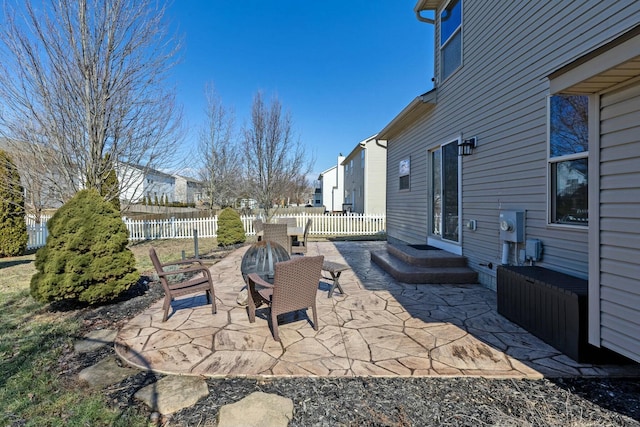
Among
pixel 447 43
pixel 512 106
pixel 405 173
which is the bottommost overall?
pixel 405 173

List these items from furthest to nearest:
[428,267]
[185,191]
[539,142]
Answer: [185,191], [428,267], [539,142]

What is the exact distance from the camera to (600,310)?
7.79ft

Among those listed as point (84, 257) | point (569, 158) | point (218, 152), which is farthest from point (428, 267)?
point (218, 152)

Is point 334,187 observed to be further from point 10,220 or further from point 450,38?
point 450,38

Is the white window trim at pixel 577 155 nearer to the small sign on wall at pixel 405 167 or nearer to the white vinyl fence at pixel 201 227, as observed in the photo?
the small sign on wall at pixel 405 167

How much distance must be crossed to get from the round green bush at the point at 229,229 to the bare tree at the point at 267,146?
233 centimetres

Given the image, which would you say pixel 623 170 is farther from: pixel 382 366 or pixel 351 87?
pixel 351 87

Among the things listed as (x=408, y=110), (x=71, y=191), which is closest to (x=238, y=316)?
(x=71, y=191)

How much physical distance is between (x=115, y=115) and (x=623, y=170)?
8.14 metres

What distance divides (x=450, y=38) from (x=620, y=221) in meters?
5.67

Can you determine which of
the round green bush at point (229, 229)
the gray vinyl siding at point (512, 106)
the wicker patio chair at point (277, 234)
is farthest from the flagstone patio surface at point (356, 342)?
the round green bush at point (229, 229)

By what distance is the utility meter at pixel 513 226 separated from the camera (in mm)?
4266

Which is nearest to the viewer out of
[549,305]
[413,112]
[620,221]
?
[620,221]

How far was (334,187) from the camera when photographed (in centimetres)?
3625
